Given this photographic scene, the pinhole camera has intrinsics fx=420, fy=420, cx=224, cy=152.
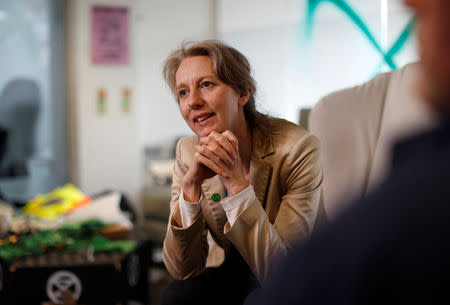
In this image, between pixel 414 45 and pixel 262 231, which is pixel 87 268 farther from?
pixel 414 45

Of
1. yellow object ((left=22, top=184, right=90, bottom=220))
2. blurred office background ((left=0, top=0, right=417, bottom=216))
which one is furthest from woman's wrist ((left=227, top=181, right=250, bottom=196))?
blurred office background ((left=0, top=0, right=417, bottom=216))

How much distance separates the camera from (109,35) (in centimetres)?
333

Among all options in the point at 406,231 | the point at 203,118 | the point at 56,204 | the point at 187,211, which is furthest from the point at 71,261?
the point at 406,231

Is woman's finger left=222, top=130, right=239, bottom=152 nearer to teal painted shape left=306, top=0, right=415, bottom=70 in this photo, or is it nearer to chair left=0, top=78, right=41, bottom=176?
teal painted shape left=306, top=0, right=415, bottom=70

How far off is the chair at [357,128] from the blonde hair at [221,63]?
34 centimetres

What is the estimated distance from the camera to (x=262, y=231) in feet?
2.80

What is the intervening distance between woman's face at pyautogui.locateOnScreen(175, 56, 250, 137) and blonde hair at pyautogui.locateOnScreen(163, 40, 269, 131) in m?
0.01

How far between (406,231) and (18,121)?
11.1ft

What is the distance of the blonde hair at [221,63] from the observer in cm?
92

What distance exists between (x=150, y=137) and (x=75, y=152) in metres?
0.63

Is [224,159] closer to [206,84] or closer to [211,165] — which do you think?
[211,165]

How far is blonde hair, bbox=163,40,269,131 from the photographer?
922mm

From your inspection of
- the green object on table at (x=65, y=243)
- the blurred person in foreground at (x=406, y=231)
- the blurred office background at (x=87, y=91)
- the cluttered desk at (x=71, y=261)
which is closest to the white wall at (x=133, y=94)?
the blurred office background at (x=87, y=91)

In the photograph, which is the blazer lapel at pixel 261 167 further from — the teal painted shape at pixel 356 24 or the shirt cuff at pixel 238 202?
the teal painted shape at pixel 356 24
